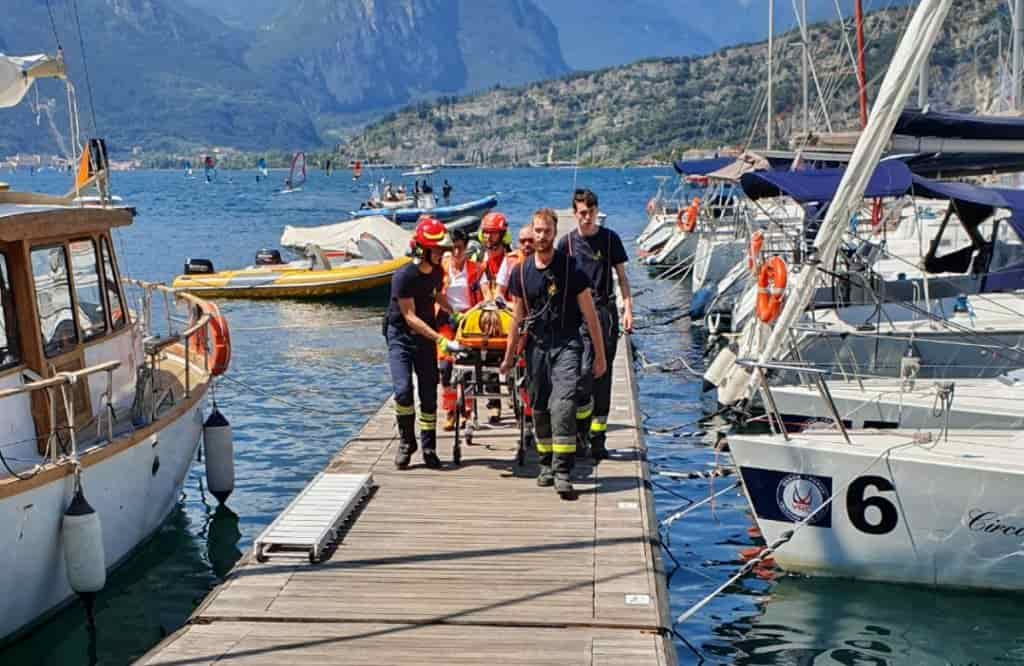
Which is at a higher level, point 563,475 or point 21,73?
point 21,73

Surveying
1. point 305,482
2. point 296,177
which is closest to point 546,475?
point 305,482

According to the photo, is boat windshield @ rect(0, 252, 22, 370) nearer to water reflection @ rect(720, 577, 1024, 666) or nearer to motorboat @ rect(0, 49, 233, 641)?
motorboat @ rect(0, 49, 233, 641)

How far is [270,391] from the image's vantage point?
21328 mm

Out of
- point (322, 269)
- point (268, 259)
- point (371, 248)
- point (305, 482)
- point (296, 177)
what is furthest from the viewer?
point (296, 177)

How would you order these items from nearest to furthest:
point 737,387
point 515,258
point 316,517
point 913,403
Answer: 1. point 316,517
2. point 515,258
3. point 737,387
4. point 913,403

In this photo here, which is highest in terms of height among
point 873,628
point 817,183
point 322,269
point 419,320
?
point 817,183

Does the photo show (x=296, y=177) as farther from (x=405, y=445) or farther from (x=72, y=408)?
(x=72, y=408)

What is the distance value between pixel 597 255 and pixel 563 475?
1.82 metres

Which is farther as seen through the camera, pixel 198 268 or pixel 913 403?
pixel 198 268

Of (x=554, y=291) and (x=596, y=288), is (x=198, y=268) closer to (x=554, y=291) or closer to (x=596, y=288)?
(x=596, y=288)

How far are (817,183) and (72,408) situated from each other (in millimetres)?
11534

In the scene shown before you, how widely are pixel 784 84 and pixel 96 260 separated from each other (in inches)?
3556

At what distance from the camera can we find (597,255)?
10867mm

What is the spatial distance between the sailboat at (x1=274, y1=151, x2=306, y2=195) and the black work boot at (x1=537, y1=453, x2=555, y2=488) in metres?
86.5
